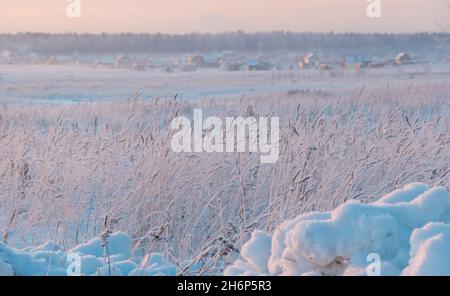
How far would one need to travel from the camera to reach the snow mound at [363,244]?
2320 mm

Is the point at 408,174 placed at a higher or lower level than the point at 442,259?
lower

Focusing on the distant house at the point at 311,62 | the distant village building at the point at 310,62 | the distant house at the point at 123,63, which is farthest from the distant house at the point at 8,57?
the distant house at the point at 311,62

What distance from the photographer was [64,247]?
4.43 meters

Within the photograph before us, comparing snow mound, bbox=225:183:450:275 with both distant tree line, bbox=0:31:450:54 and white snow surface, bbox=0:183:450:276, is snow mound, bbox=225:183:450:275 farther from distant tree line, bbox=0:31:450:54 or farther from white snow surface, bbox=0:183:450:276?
distant tree line, bbox=0:31:450:54

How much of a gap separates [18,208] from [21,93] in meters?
24.2

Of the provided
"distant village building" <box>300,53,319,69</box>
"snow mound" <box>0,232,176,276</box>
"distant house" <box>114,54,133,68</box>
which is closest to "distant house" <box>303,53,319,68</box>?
"distant village building" <box>300,53,319,69</box>

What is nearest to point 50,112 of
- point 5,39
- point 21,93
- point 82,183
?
point 82,183

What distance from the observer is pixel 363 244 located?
250 centimetres

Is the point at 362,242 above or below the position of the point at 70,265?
above

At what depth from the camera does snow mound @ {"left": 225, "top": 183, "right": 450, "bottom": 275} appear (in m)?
2.32

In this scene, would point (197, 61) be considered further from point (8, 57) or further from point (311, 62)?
point (8, 57)

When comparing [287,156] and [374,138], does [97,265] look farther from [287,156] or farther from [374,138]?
[374,138]

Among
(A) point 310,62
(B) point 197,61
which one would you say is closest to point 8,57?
(B) point 197,61

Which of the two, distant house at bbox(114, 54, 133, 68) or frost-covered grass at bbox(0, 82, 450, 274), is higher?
frost-covered grass at bbox(0, 82, 450, 274)
